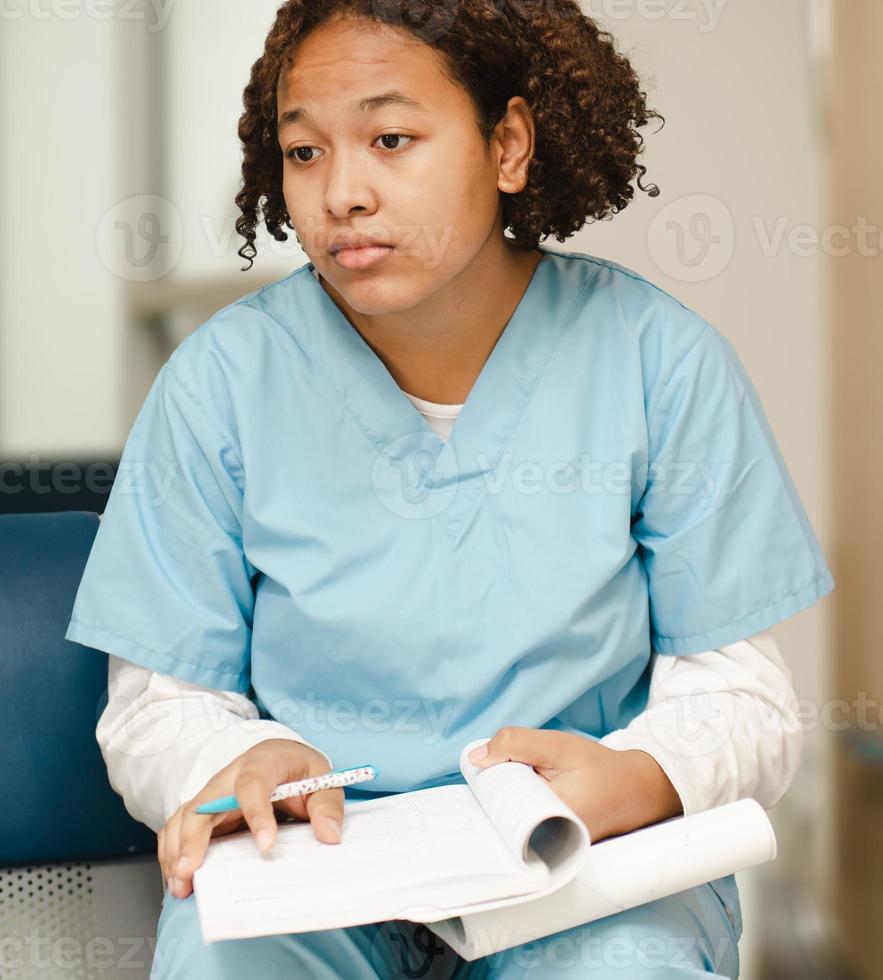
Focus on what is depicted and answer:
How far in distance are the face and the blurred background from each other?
633 millimetres

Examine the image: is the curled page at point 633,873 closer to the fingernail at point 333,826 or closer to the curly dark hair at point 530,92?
the fingernail at point 333,826

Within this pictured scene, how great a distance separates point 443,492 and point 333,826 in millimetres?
307

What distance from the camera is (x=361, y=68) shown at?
0.93m

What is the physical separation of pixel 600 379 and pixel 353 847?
1.46 ft

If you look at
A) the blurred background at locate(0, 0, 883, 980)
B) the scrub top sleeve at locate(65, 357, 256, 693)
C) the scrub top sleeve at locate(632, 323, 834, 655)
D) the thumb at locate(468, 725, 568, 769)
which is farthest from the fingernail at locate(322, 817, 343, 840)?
the blurred background at locate(0, 0, 883, 980)

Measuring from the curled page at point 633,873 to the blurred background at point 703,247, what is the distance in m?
0.79

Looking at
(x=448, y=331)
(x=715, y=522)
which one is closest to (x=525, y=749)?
(x=715, y=522)

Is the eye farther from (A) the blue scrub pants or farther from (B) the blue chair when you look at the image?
(A) the blue scrub pants

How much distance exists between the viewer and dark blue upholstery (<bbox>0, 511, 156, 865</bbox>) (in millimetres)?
1080

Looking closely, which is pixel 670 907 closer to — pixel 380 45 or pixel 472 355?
pixel 472 355

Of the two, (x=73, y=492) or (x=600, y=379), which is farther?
(x=73, y=492)

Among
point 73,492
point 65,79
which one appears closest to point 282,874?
point 73,492

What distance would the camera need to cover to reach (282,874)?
740 mm

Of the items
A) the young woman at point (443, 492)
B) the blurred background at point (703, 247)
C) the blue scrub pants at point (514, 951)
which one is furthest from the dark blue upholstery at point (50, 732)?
the blurred background at point (703, 247)
